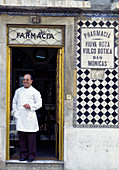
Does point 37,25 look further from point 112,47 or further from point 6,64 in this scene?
point 112,47

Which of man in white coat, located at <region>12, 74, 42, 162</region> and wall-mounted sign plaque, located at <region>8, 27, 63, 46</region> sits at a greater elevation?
wall-mounted sign plaque, located at <region>8, 27, 63, 46</region>

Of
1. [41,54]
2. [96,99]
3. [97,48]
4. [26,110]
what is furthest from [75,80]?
[41,54]

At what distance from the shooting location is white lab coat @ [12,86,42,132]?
9.25m

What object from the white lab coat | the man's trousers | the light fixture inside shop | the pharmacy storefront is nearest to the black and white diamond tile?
the pharmacy storefront

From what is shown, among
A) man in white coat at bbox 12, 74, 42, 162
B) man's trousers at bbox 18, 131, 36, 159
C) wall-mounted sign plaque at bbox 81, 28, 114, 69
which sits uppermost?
wall-mounted sign plaque at bbox 81, 28, 114, 69

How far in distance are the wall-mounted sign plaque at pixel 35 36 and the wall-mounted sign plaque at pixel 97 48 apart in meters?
0.60

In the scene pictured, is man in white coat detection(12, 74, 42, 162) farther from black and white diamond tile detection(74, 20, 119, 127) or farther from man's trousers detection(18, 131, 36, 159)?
black and white diamond tile detection(74, 20, 119, 127)

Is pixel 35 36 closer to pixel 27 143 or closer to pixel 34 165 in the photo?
pixel 27 143

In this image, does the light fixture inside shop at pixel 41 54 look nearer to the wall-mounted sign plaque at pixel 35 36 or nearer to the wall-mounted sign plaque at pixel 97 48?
the wall-mounted sign plaque at pixel 35 36

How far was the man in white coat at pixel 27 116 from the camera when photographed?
30.3 feet

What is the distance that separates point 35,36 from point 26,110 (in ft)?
5.84

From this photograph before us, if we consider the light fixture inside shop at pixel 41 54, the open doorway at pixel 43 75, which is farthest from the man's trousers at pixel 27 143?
the light fixture inside shop at pixel 41 54

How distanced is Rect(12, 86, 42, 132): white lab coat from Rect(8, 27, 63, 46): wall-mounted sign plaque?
3.76 feet

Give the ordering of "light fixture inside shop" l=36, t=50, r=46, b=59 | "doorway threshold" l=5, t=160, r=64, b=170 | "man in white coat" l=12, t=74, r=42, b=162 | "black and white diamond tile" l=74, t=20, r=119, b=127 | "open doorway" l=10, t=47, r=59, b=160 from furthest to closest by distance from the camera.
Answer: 1. "light fixture inside shop" l=36, t=50, r=46, b=59
2. "open doorway" l=10, t=47, r=59, b=160
3. "black and white diamond tile" l=74, t=20, r=119, b=127
4. "doorway threshold" l=5, t=160, r=64, b=170
5. "man in white coat" l=12, t=74, r=42, b=162
